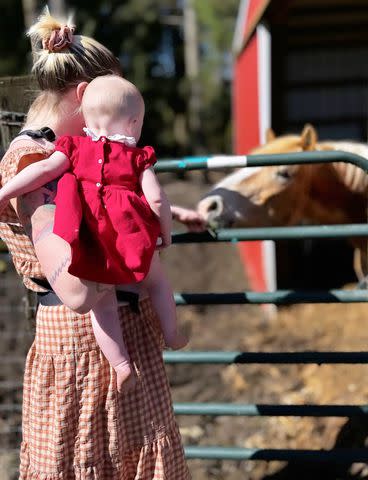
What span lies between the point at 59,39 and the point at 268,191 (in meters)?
2.05

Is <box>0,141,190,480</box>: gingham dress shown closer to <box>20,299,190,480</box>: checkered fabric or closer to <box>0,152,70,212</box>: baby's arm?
<box>20,299,190,480</box>: checkered fabric

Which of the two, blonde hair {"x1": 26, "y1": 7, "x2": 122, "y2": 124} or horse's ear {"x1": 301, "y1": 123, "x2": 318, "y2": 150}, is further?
horse's ear {"x1": 301, "y1": 123, "x2": 318, "y2": 150}

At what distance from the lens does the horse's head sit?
3.41 m

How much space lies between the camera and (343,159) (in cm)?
239

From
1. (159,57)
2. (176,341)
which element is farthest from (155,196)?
(159,57)

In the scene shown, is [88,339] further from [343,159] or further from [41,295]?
[343,159]

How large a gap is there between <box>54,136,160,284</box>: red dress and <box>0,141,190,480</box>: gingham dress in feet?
0.66

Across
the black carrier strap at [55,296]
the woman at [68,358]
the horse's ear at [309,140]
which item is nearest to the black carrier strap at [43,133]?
the woman at [68,358]

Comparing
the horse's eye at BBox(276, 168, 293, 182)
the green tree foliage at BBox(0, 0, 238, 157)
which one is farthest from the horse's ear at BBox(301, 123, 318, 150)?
the green tree foliage at BBox(0, 0, 238, 157)

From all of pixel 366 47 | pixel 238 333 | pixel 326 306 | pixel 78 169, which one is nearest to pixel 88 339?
pixel 78 169

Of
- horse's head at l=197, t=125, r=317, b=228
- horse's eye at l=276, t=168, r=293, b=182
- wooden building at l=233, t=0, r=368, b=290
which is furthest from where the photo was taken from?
wooden building at l=233, t=0, r=368, b=290

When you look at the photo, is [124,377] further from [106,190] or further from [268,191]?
[268,191]

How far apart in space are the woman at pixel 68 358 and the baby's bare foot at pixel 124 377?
0.06m

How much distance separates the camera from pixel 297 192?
382 cm
